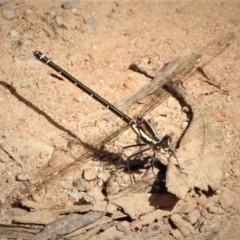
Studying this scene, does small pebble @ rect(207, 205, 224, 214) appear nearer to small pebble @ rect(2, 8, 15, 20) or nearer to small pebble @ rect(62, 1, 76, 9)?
small pebble @ rect(62, 1, 76, 9)

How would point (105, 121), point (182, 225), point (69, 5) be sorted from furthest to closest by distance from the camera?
point (69, 5) → point (105, 121) → point (182, 225)

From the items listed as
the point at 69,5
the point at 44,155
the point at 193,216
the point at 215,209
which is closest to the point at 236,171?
the point at 215,209

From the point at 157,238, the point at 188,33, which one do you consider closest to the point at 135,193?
the point at 157,238

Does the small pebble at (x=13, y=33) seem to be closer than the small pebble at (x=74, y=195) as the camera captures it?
No

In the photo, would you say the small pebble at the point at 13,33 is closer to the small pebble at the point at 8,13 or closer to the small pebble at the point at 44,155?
the small pebble at the point at 8,13

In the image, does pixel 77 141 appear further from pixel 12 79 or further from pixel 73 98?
pixel 12 79

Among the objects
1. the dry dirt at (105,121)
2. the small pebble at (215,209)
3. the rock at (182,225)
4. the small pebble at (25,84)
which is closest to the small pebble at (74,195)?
the dry dirt at (105,121)

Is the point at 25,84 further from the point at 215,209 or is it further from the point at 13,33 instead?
the point at 215,209
